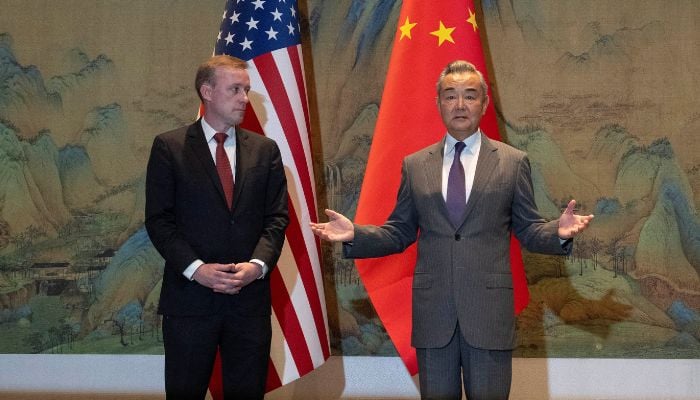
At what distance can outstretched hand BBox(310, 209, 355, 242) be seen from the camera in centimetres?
291

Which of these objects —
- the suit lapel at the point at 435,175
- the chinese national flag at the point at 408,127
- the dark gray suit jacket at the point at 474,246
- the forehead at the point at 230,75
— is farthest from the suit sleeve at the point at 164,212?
the chinese national flag at the point at 408,127

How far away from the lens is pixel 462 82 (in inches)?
116

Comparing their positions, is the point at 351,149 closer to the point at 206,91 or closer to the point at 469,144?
the point at 206,91

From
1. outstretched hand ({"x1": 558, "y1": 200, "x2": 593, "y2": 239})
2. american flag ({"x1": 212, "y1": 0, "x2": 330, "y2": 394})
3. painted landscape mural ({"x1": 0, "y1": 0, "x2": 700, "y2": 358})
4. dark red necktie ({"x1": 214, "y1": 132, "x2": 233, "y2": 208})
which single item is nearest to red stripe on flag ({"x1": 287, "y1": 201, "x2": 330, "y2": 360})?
american flag ({"x1": 212, "y1": 0, "x2": 330, "y2": 394})

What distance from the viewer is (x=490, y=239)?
2.84m

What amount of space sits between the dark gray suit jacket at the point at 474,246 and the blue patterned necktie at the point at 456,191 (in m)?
0.03

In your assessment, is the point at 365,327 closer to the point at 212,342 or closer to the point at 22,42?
the point at 212,342

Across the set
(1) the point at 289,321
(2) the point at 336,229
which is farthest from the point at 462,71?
(1) the point at 289,321

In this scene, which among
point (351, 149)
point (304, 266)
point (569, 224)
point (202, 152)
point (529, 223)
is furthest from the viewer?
point (351, 149)

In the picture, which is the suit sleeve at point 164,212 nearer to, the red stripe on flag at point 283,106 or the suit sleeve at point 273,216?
the suit sleeve at point 273,216

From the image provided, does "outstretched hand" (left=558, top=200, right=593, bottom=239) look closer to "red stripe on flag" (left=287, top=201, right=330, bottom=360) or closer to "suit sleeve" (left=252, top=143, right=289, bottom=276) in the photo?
"suit sleeve" (left=252, top=143, right=289, bottom=276)

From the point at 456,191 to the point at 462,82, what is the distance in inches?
15.7

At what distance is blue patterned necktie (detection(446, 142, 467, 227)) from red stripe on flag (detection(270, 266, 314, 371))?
119 cm

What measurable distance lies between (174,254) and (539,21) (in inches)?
99.5
